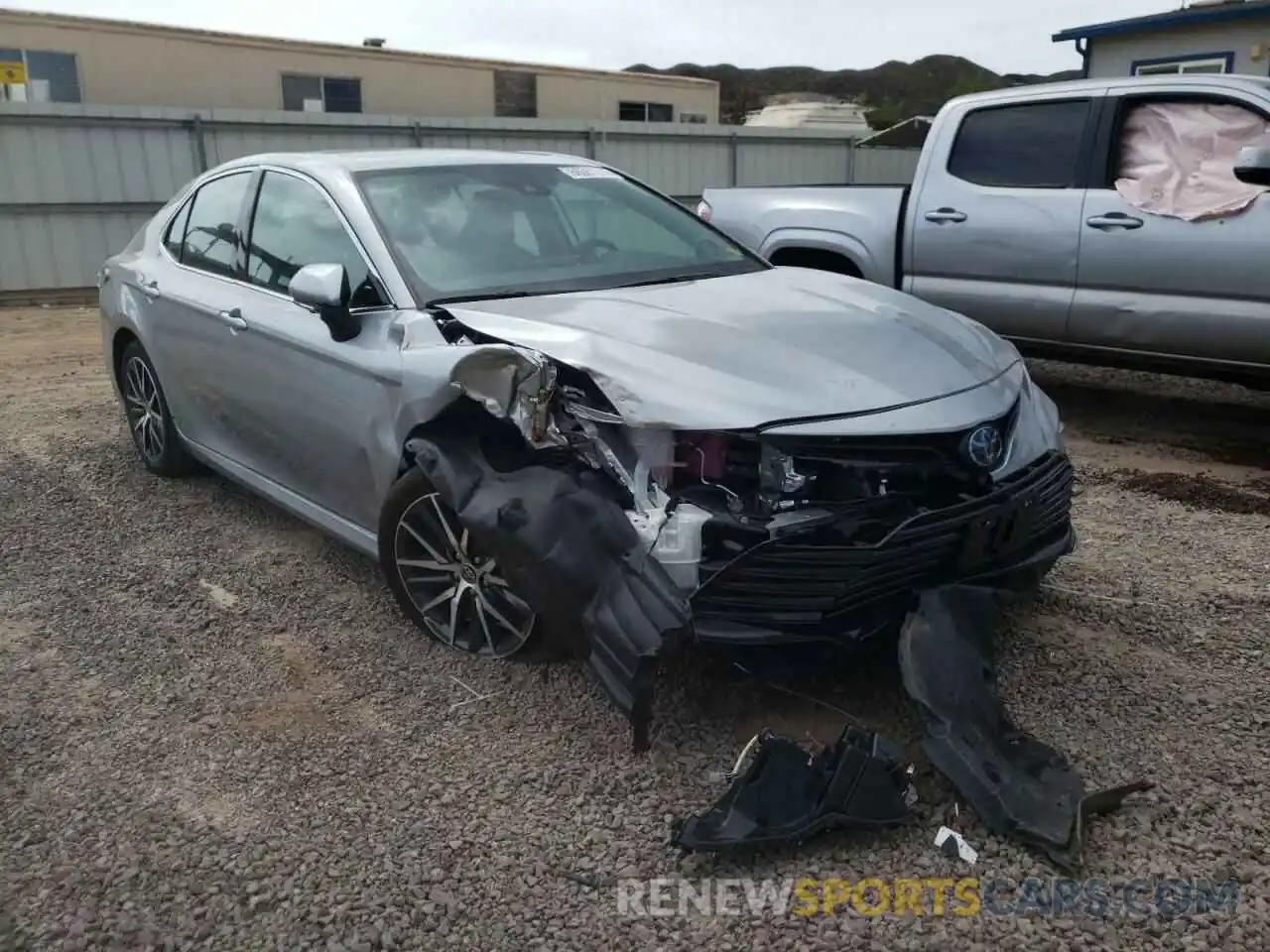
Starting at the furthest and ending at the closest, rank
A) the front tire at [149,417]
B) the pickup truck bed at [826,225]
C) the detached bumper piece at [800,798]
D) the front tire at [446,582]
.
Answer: the pickup truck bed at [826,225] < the front tire at [149,417] < the front tire at [446,582] < the detached bumper piece at [800,798]

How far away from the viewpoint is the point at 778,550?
2820 mm

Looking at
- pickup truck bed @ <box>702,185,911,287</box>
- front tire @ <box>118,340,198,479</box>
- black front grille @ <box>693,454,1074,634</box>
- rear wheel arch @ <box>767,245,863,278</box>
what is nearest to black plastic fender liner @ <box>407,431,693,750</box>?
black front grille @ <box>693,454,1074,634</box>

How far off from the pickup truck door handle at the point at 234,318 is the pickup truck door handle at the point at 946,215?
419cm

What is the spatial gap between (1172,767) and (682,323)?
1896mm

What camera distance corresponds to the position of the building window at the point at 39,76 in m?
15.4

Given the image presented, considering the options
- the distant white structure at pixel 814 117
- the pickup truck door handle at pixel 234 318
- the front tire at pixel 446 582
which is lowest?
the front tire at pixel 446 582

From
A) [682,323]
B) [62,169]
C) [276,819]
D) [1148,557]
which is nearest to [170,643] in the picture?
[276,819]

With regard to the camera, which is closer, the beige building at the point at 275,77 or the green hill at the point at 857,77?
the beige building at the point at 275,77

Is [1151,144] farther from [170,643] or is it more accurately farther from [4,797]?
[4,797]

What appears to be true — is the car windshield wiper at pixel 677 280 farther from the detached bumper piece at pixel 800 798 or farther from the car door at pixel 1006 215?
the car door at pixel 1006 215

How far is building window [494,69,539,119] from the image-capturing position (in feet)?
66.1

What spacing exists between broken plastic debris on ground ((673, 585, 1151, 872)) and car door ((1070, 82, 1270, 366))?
3.61 m

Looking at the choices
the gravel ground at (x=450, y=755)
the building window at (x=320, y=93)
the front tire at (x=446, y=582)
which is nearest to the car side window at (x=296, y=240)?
the front tire at (x=446, y=582)

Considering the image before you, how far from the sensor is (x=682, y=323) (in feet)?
11.4
